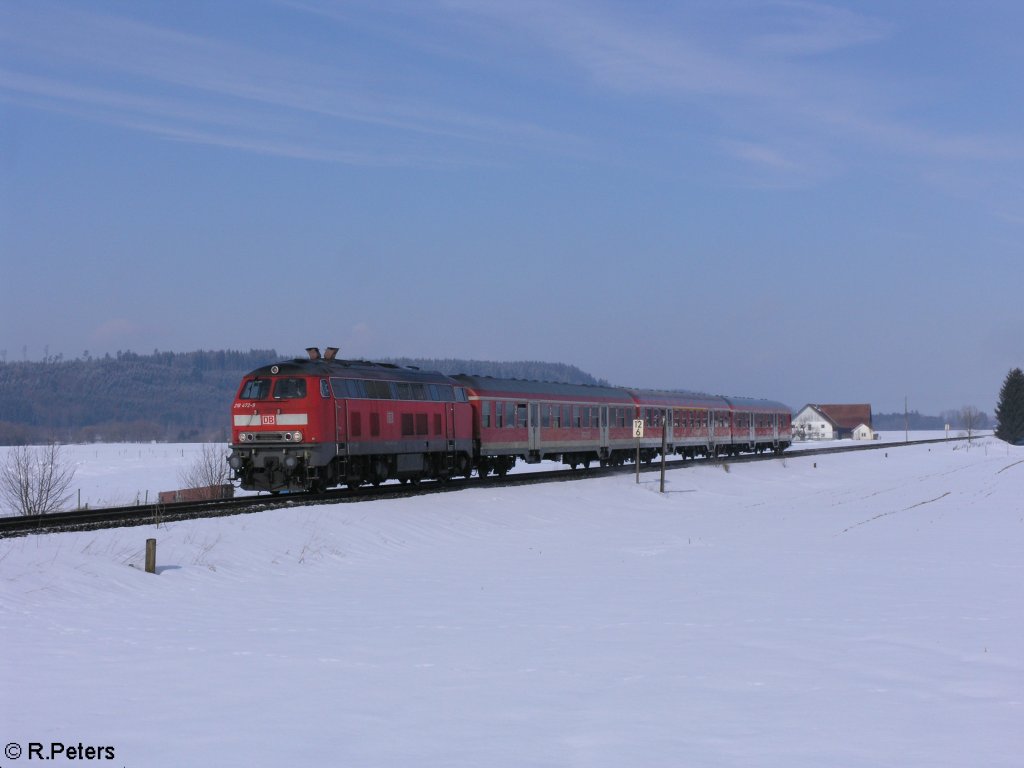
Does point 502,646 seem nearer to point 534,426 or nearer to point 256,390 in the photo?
point 256,390

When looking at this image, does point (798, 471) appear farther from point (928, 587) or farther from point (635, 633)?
point (635, 633)

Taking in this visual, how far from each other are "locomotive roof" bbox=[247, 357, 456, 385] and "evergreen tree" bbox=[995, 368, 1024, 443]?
384 ft

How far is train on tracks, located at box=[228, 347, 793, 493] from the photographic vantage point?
28.1 metres

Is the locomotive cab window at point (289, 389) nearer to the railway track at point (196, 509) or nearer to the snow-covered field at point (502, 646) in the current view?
the railway track at point (196, 509)

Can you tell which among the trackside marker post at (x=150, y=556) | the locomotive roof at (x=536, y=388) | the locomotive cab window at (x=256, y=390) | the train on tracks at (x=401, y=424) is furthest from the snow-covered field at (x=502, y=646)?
the locomotive roof at (x=536, y=388)

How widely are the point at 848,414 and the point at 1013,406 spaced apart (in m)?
47.3

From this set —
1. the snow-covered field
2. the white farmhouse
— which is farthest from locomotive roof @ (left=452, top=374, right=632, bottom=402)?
the white farmhouse

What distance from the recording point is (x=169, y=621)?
14523mm

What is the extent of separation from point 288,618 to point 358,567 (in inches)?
244

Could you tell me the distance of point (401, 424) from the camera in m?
32.0

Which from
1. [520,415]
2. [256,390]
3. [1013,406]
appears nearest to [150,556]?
[256,390]

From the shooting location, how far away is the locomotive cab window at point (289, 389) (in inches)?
1103

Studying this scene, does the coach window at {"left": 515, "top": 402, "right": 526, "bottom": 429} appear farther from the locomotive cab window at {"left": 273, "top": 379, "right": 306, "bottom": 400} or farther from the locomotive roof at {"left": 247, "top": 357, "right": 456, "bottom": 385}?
the locomotive cab window at {"left": 273, "top": 379, "right": 306, "bottom": 400}

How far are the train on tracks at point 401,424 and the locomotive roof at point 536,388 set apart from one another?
0.06 metres
